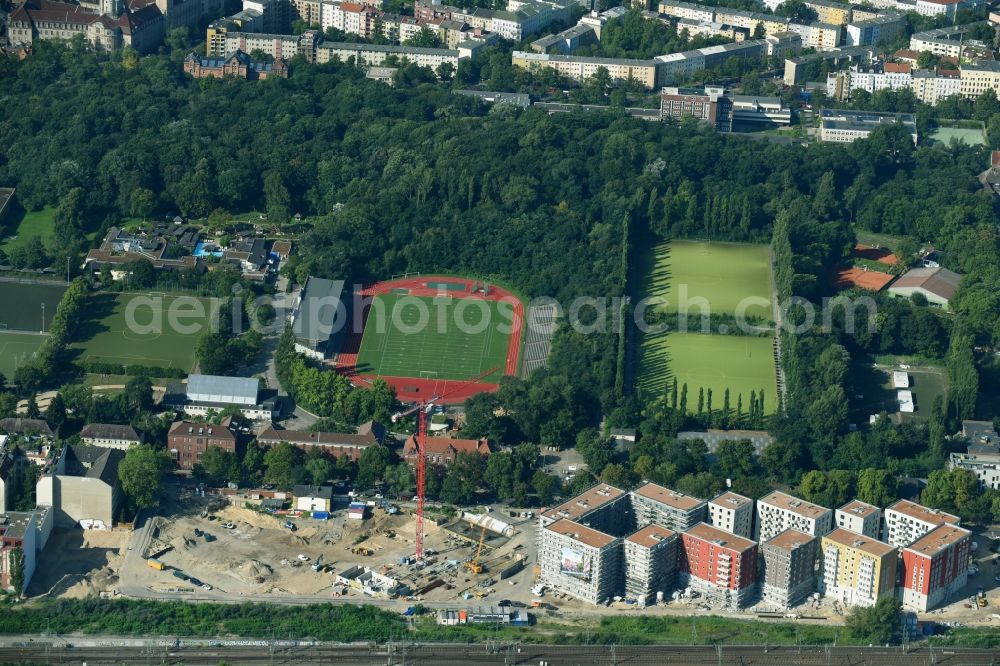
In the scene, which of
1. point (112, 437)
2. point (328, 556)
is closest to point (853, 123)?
point (112, 437)

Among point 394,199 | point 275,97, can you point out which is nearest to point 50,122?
point 275,97

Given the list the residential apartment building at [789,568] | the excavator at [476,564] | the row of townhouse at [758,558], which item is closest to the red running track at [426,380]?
the excavator at [476,564]

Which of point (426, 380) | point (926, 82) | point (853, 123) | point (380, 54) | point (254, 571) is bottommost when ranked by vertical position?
point (254, 571)

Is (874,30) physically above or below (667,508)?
above

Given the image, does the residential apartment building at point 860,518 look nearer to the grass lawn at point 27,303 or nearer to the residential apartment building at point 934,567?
the residential apartment building at point 934,567

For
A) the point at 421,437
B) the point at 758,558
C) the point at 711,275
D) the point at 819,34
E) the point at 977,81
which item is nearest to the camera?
the point at 758,558

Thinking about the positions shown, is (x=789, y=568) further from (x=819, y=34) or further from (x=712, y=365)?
(x=819, y=34)

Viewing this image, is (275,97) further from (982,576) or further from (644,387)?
(982,576)
